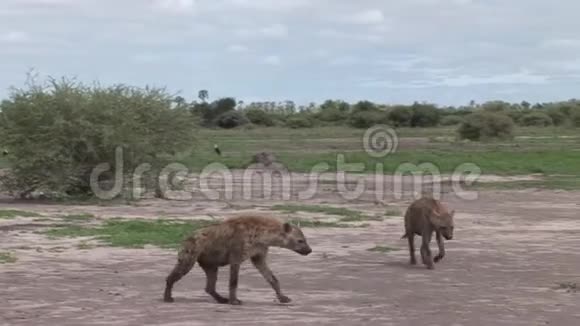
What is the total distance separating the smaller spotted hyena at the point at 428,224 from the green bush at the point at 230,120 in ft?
273

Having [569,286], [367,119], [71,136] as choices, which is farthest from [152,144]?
[367,119]

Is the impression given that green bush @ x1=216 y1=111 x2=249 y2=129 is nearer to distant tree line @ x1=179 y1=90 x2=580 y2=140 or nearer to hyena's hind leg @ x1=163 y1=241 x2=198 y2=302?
distant tree line @ x1=179 y1=90 x2=580 y2=140

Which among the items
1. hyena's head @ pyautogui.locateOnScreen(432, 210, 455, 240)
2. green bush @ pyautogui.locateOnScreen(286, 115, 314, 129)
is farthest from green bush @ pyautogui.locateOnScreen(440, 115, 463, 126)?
hyena's head @ pyautogui.locateOnScreen(432, 210, 455, 240)

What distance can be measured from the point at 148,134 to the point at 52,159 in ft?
11.2

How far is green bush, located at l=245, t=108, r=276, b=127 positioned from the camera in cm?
10475

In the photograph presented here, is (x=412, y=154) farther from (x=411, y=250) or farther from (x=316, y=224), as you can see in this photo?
(x=411, y=250)

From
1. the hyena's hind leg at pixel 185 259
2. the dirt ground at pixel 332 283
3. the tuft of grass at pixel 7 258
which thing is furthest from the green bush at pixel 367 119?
the hyena's hind leg at pixel 185 259

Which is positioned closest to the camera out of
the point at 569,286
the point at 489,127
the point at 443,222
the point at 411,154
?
the point at 569,286

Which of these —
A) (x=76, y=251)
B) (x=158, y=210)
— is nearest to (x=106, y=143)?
(x=158, y=210)

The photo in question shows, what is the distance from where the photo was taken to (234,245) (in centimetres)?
1130

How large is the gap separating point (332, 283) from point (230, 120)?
87088 mm

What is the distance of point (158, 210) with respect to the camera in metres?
27.3

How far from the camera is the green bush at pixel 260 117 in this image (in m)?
105

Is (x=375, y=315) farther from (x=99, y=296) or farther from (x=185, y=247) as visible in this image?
(x=99, y=296)
